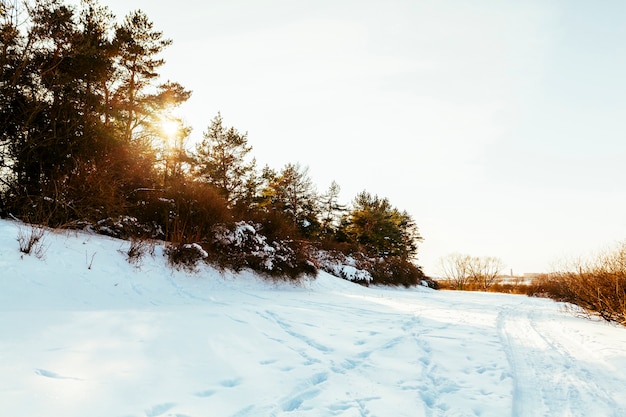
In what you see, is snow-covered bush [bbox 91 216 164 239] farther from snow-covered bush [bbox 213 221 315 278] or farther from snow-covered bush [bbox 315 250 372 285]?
snow-covered bush [bbox 315 250 372 285]

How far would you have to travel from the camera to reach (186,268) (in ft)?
34.5

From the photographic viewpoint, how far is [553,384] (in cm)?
419

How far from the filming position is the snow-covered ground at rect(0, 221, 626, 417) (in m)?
3.23

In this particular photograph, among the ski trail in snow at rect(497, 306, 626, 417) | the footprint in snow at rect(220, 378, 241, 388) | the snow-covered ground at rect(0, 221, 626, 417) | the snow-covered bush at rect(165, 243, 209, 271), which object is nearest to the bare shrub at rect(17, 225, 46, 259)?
the snow-covered ground at rect(0, 221, 626, 417)

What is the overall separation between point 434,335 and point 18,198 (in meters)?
10.6

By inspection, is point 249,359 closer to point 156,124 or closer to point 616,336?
point 616,336

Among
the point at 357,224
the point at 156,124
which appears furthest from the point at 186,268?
the point at 357,224

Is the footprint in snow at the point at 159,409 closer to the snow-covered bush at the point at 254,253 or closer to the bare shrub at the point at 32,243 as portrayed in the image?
the bare shrub at the point at 32,243

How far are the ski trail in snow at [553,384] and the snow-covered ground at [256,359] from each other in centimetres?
2

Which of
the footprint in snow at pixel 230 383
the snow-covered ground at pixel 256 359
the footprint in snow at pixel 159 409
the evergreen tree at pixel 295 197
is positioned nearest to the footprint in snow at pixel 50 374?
the snow-covered ground at pixel 256 359

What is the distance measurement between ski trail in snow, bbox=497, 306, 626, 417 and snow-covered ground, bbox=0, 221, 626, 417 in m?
0.02

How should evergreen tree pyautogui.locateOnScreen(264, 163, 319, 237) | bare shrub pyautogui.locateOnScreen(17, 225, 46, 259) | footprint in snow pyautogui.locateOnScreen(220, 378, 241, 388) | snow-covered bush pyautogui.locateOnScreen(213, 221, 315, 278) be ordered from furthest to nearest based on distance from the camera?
evergreen tree pyautogui.locateOnScreen(264, 163, 319, 237) → snow-covered bush pyautogui.locateOnScreen(213, 221, 315, 278) → bare shrub pyautogui.locateOnScreen(17, 225, 46, 259) → footprint in snow pyautogui.locateOnScreen(220, 378, 241, 388)

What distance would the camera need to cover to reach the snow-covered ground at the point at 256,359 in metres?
3.23

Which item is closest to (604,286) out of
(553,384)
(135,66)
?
(553,384)
